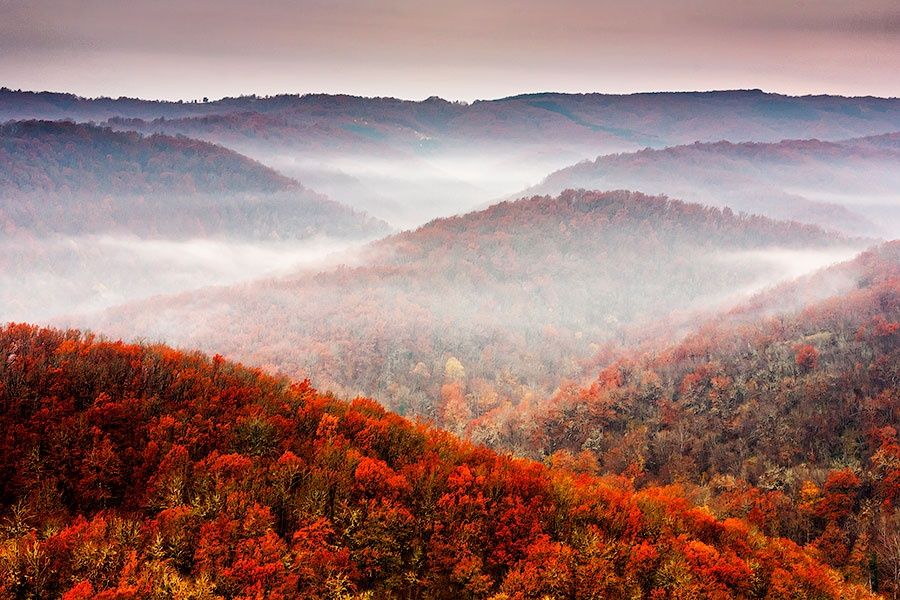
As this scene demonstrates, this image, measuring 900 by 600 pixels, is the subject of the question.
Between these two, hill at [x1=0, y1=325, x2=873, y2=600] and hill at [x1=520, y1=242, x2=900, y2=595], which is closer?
hill at [x1=0, y1=325, x2=873, y2=600]

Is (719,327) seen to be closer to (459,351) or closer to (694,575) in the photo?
(459,351)

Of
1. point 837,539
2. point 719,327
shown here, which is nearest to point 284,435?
point 837,539

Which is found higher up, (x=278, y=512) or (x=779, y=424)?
(x=278, y=512)

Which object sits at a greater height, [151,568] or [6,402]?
[6,402]

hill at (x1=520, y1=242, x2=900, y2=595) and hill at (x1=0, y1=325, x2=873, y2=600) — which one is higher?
hill at (x1=0, y1=325, x2=873, y2=600)

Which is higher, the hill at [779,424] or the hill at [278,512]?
the hill at [278,512]
